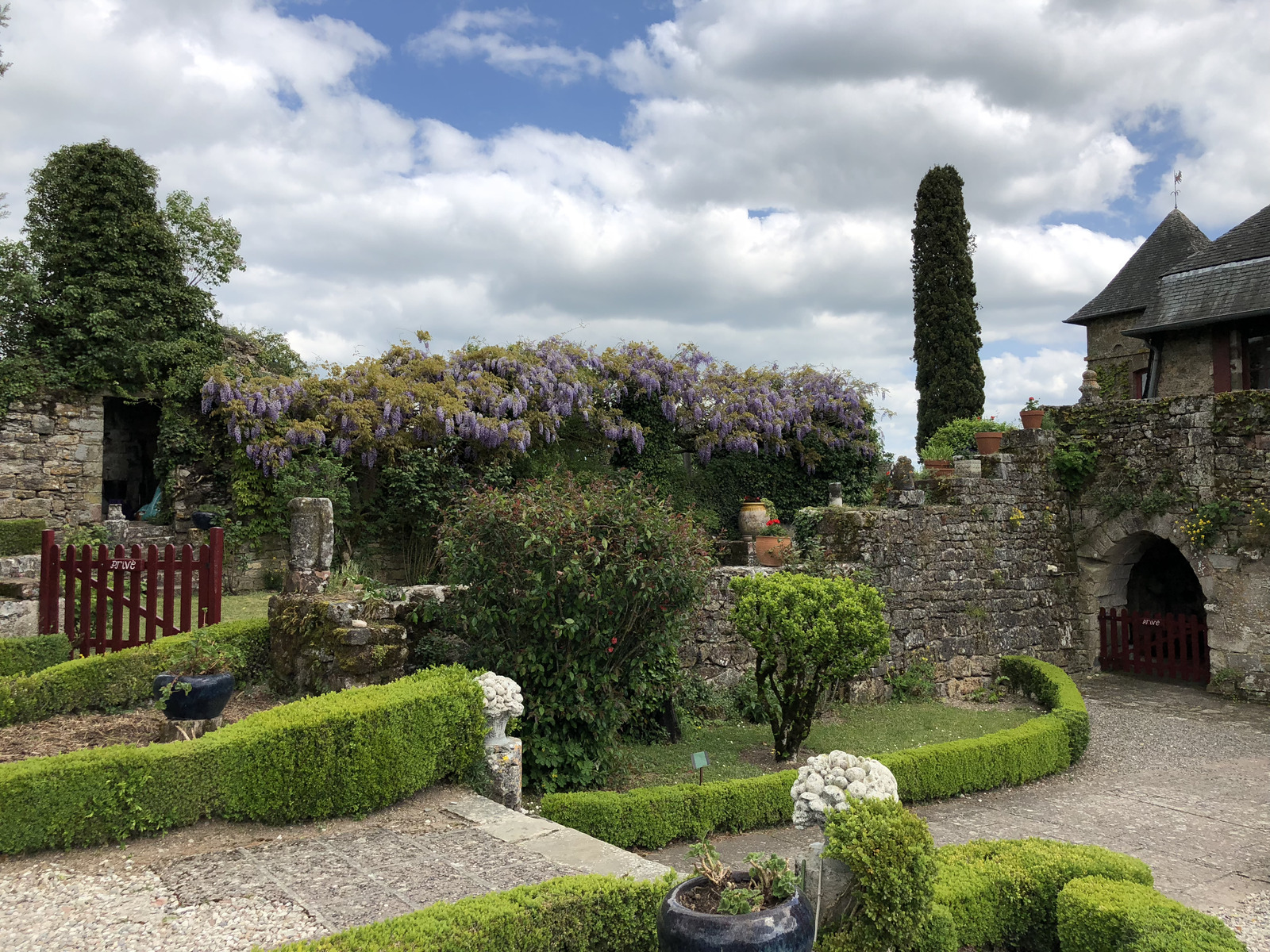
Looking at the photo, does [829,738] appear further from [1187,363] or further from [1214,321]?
[1187,363]

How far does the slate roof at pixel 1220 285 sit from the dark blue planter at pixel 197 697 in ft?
52.7

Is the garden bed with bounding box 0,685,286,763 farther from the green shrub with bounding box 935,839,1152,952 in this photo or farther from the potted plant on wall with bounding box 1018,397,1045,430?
the potted plant on wall with bounding box 1018,397,1045,430

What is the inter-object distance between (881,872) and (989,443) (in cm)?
1038

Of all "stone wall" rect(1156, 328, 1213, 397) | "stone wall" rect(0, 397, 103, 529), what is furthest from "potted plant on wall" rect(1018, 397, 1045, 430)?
"stone wall" rect(0, 397, 103, 529)

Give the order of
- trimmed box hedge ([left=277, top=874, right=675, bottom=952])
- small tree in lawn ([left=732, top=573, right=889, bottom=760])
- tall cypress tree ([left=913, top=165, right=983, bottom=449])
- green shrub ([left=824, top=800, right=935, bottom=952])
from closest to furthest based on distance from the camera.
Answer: trimmed box hedge ([left=277, top=874, right=675, bottom=952]) → green shrub ([left=824, top=800, right=935, bottom=952]) → small tree in lawn ([left=732, top=573, right=889, bottom=760]) → tall cypress tree ([left=913, top=165, right=983, bottom=449])

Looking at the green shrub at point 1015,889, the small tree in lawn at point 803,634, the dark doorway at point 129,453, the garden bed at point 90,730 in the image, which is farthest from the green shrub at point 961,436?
the dark doorway at point 129,453

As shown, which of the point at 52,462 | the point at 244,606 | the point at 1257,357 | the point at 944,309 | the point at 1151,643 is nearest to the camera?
the point at 244,606

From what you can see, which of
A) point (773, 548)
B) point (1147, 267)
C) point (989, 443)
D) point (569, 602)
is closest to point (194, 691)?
point (569, 602)

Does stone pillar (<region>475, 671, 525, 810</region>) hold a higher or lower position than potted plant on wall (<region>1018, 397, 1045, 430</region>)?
lower

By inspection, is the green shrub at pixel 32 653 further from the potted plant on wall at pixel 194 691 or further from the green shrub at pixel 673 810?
the green shrub at pixel 673 810

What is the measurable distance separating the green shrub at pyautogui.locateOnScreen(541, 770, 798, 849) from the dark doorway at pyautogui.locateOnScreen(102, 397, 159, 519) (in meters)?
13.9

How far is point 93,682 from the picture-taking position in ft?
21.5

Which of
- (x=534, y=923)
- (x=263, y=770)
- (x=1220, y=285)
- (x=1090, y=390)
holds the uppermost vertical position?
(x=1220, y=285)

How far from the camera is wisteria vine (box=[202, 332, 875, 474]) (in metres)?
13.2
